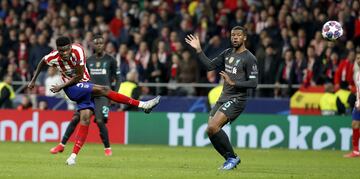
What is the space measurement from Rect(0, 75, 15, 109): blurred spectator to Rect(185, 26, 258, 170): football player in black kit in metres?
12.2

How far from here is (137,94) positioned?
24.5m

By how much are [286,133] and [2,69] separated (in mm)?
9685

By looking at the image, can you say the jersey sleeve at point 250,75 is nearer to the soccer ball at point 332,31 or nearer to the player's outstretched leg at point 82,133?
the player's outstretched leg at point 82,133

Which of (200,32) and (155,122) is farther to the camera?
(200,32)

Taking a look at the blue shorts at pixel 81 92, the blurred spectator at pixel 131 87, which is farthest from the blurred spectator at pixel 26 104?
the blue shorts at pixel 81 92

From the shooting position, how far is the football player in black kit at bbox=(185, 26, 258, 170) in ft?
49.7

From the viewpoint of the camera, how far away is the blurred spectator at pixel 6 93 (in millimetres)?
26562

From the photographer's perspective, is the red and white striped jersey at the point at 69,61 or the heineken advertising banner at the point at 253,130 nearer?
the red and white striped jersey at the point at 69,61

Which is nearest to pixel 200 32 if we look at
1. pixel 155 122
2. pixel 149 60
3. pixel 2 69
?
pixel 149 60

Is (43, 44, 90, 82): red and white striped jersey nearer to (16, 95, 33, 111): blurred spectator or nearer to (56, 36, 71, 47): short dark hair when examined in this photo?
(56, 36, 71, 47): short dark hair

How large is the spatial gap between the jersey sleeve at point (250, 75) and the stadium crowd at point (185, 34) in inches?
337

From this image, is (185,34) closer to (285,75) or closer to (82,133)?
(285,75)

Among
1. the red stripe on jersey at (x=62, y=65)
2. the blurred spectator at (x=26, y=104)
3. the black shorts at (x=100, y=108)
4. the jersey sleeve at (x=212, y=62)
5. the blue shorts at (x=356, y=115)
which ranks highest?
the jersey sleeve at (x=212, y=62)

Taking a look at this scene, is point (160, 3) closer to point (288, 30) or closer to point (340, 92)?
point (288, 30)
